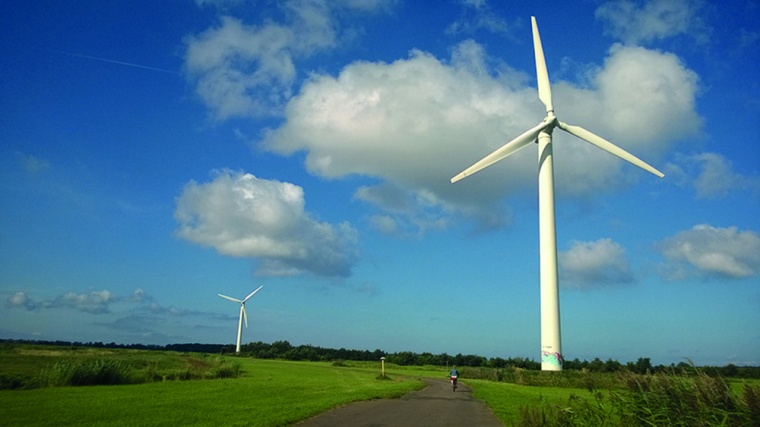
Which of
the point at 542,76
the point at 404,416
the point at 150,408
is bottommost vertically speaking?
the point at 150,408

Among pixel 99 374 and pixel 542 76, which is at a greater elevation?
pixel 542 76

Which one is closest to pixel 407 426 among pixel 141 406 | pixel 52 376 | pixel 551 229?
pixel 141 406

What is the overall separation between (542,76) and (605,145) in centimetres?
1058

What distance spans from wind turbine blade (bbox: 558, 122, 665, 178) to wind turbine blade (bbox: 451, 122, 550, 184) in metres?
2.34

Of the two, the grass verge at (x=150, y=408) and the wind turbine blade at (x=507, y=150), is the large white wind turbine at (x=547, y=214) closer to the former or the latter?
the wind turbine blade at (x=507, y=150)

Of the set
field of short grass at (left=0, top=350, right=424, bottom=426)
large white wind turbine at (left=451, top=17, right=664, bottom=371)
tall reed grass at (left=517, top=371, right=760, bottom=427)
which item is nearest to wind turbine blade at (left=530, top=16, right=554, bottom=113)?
large white wind turbine at (left=451, top=17, right=664, bottom=371)

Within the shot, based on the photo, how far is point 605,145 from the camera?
153ft

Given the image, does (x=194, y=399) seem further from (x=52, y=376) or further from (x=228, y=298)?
(x=228, y=298)

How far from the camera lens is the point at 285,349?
6462 inches

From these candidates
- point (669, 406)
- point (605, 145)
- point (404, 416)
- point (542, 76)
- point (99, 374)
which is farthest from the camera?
point (542, 76)

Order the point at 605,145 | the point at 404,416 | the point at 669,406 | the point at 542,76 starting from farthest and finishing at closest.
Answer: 1. the point at 542,76
2. the point at 605,145
3. the point at 404,416
4. the point at 669,406

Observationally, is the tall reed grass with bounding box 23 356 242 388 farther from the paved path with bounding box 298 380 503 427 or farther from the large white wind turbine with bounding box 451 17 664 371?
the large white wind turbine with bounding box 451 17 664 371

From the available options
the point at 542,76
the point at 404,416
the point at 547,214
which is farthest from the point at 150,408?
the point at 542,76

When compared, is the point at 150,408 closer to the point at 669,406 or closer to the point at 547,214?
the point at 669,406
